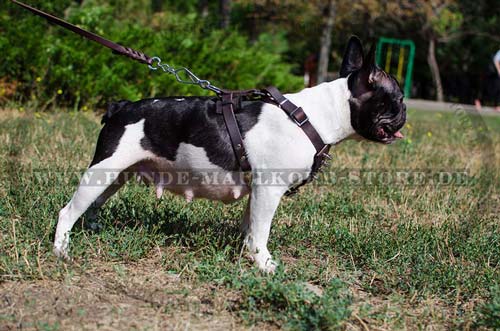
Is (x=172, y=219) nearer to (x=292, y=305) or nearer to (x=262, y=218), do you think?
(x=262, y=218)

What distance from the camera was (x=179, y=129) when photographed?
157 inches

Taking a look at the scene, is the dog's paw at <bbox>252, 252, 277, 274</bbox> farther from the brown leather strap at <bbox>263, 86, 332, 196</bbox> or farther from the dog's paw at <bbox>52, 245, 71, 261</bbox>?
the dog's paw at <bbox>52, 245, 71, 261</bbox>

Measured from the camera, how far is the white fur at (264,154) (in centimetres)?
385

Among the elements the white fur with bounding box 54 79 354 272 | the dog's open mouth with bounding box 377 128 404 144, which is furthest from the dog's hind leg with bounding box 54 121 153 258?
the dog's open mouth with bounding box 377 128 404 144

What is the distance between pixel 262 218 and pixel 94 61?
6.51 m

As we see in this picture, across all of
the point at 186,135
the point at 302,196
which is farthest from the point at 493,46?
the point at 186,135

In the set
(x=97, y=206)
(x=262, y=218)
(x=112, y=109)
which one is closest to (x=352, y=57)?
(x=262, y=218)

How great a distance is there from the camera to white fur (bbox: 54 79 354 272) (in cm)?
385

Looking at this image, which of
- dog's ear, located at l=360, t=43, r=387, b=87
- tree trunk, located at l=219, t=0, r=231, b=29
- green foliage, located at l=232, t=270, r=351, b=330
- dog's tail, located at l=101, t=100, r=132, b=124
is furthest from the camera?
tree trunk, located at l=219, t=0, r=231, b=29

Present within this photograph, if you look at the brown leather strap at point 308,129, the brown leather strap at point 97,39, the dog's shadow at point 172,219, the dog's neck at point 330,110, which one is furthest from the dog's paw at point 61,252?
the dog's neck at point 330,110

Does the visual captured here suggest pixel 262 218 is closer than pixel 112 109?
Yes

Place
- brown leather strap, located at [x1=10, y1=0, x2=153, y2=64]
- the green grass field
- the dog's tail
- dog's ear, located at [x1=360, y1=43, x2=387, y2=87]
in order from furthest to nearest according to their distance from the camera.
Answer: brown leather strap, located at [x1=10, y1=0, x2=153, y2=64], the dog's tail, dog's ear, located at [x1=360, y1=43, x2=387, y2=87], the green grass field

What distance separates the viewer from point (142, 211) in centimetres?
489

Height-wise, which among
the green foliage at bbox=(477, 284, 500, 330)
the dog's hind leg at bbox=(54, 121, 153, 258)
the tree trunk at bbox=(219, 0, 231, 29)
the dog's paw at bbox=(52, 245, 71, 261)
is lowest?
the dog's paw at bbox=(52, 245, 71, 261)
